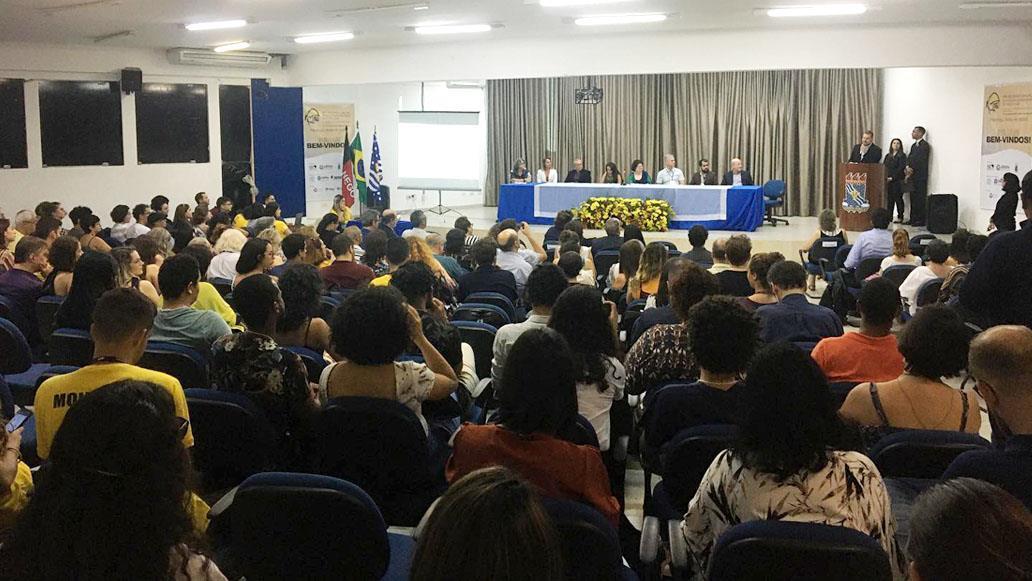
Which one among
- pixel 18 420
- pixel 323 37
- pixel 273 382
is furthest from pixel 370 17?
pixel 273 382

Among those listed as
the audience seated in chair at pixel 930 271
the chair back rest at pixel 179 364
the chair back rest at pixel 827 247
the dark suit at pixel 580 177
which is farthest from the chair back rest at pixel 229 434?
the dark suit at pixel 580 177

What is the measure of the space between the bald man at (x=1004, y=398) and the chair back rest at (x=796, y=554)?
45 cm

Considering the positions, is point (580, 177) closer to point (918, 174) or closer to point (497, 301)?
point (918, 174)

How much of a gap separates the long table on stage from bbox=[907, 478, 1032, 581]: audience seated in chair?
13557mm

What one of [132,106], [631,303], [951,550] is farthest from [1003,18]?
[132,106]

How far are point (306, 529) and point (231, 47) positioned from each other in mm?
12753

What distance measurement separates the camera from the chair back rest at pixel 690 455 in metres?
2.86

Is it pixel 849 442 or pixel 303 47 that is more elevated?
pixel 303 47

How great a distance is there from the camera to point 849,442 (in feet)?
8.34

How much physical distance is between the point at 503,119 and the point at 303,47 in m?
6.39

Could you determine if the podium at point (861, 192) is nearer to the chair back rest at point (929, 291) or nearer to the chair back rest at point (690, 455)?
the chair back rest at point (929, 291)

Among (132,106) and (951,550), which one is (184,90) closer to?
(132,106)

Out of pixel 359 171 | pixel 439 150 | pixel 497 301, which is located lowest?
pixel 497 301

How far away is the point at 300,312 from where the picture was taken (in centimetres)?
429
